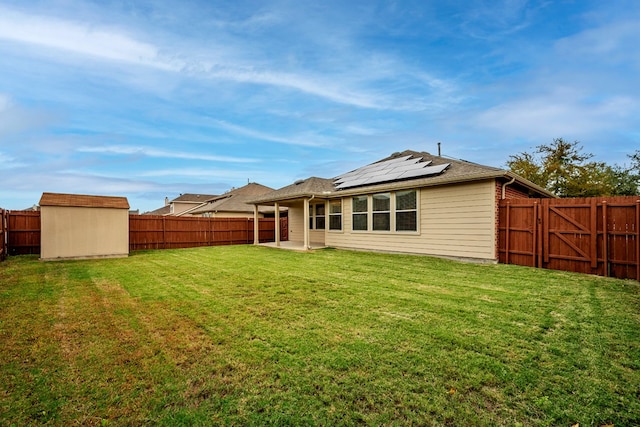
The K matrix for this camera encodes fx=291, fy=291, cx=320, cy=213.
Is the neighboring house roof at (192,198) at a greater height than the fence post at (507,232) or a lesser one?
greater

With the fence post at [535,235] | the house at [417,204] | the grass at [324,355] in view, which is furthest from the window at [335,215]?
the grass at [324,355]

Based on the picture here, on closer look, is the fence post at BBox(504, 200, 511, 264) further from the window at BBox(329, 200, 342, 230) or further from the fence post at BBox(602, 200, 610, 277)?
the window at BBox(329, 200, 342, 230)

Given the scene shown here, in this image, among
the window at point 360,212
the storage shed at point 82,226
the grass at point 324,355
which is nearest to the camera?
the grass at point 324,355

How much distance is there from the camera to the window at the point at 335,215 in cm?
1356

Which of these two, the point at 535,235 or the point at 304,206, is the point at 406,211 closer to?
the point at 535,235

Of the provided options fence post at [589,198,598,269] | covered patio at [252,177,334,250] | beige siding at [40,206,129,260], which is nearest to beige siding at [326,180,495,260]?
fence post at [589,198,598,269]

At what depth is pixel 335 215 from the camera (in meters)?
13.8

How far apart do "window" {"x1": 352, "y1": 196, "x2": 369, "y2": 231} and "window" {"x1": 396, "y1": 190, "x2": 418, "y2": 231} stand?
1.51 metres

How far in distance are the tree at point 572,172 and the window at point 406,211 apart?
19.2 metres

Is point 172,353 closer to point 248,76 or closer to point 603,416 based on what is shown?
point 603,416

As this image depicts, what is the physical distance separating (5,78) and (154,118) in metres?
6.40

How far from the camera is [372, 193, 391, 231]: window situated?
37.2 ft

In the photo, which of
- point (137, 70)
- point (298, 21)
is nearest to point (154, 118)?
point (137, 70)

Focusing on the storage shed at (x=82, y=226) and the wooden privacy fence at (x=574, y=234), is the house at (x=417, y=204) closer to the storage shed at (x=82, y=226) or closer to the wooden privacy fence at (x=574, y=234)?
the wooden privacy fence at (x=574, y=234)
